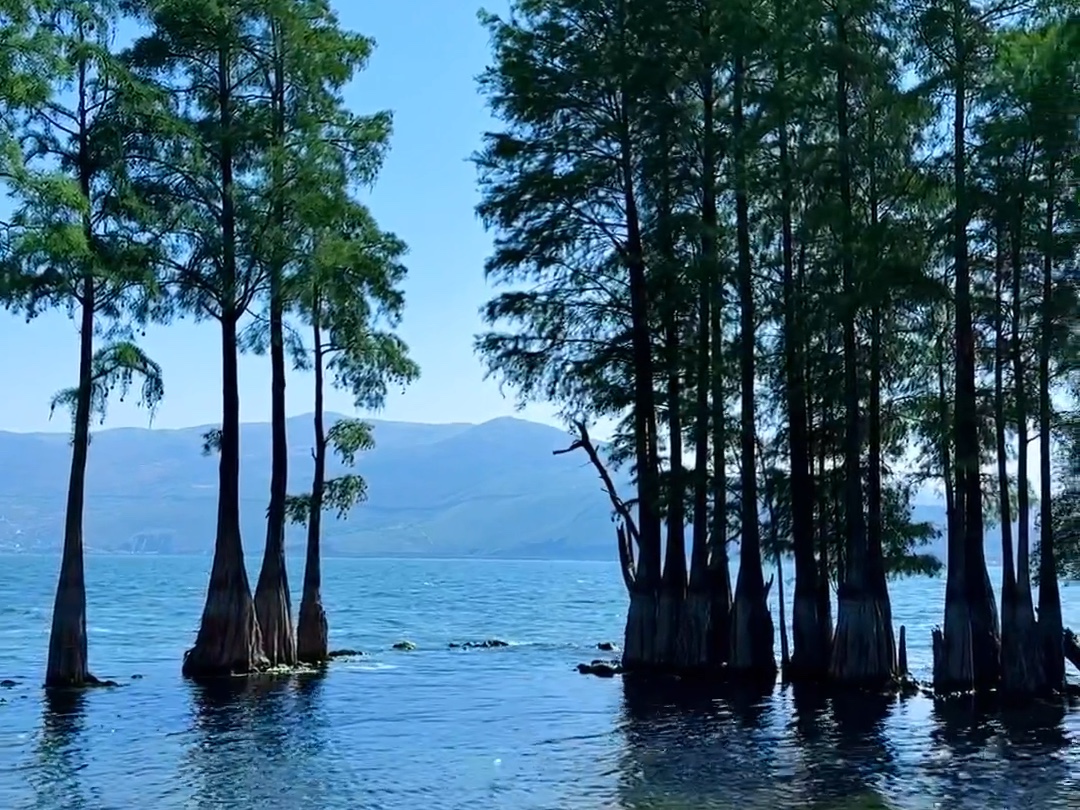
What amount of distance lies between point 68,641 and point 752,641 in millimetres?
→ 15798

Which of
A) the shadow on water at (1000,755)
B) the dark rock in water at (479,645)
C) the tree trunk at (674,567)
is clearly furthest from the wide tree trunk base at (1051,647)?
the dark rock in water at (479,645)

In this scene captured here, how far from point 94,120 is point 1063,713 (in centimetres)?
2422

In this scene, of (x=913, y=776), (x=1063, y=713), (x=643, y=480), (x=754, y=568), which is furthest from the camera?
(x=643, y=480)

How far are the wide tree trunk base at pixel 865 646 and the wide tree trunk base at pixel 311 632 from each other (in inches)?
593

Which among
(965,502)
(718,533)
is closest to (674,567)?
(718,533)

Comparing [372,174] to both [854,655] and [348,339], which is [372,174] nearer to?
[348,339]

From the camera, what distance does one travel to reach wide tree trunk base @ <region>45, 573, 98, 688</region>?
30.9 metres

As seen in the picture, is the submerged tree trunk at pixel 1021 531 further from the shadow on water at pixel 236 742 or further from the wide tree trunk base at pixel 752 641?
the shadow on water at pixel 236 742

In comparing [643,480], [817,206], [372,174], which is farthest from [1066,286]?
[372,174]

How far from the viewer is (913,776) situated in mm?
21031

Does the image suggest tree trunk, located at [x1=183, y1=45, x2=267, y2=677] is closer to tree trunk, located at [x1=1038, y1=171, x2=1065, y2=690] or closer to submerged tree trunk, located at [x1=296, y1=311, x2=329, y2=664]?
submerged tree trunk, located at [x1=296, y1=311, x2=329, y2=664]

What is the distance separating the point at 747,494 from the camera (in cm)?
3450

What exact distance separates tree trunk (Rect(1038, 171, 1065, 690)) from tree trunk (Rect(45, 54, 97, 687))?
67.1 ft

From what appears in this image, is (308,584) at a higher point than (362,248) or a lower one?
lower
